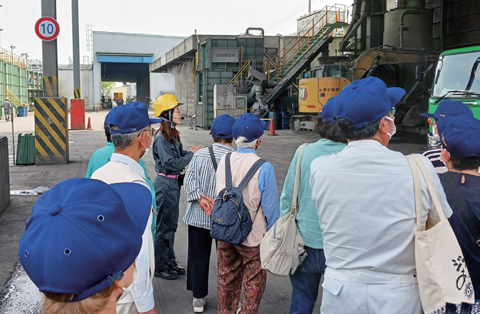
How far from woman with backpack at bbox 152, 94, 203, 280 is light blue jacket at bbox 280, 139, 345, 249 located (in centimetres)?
178

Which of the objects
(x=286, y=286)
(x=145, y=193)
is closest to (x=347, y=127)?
(x=145, y=193)

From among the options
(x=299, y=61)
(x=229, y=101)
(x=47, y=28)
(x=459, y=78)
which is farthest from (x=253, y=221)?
(x=299, y=61)

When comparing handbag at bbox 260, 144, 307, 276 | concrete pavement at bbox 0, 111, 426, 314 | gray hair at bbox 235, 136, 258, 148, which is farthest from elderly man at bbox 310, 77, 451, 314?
concrete pavement at bbox 0, 111, 426, 314

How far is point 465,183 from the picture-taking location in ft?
9.67

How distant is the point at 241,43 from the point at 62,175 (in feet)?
61.3

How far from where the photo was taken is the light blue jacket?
11.4ft

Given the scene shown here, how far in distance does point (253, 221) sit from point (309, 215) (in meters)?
0.75

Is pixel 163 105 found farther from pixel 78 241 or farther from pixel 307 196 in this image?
pixel 78 241

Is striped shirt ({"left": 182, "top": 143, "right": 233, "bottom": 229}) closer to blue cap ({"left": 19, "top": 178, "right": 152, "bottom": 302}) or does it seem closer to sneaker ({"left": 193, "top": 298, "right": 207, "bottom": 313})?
sneaker ({"left": 193, "top": 298, "right": 207, "bottom": 313})

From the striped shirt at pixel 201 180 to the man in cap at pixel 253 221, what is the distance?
241 mm

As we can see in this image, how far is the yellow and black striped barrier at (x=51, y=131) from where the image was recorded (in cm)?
1354

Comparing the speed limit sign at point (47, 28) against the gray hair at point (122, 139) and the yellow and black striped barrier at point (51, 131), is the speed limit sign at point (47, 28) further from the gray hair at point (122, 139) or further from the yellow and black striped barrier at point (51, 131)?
the gray hair at point (122, 139)

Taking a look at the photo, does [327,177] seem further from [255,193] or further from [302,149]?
[255,193]

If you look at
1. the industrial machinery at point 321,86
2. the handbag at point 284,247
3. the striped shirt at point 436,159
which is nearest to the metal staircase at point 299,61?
the industrial machinery at point 321,86
